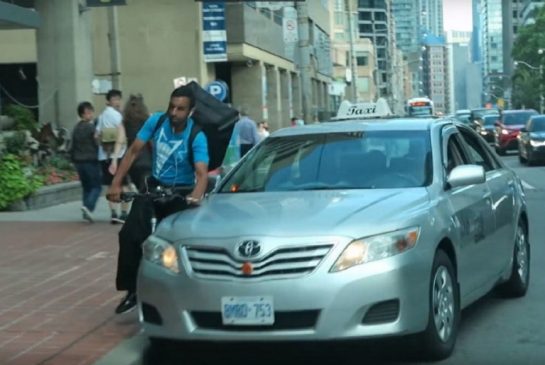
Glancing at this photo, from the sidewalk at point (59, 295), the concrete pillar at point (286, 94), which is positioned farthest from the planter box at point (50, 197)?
the concrete pillar at point (286, 94)

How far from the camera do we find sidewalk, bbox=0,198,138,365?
7438 millimetres

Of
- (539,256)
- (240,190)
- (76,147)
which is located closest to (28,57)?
(76,147)

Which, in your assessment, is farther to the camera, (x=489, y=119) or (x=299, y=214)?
(x=489, y=119)

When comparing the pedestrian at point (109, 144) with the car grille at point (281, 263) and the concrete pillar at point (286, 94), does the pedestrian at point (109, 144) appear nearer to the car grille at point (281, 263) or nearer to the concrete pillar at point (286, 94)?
the car grille at point (281, 263)

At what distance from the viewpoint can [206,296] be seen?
664cm

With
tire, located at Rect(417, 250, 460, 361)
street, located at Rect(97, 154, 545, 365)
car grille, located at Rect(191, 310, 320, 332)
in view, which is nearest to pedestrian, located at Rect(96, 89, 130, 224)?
street, located at Rect(97, 154, 545, 365)

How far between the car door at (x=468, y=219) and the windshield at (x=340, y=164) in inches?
10.4

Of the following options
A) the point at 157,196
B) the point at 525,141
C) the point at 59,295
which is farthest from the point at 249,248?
the point at 525,141

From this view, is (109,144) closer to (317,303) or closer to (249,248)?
(249,248)

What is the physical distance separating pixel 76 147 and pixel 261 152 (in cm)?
717

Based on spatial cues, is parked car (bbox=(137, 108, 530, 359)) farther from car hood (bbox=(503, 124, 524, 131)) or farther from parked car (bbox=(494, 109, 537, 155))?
car hood (bbox=(503, 124, 524, 131))

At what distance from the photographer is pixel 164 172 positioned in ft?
27.7

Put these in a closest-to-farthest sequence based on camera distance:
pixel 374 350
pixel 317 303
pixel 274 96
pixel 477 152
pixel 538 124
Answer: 1. pixel 317 303
2. pixel 374 350
3. pixel 477 152
4. pixel 538 124
5. pixel 274 96

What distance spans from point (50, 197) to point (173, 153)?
10.6 meters
